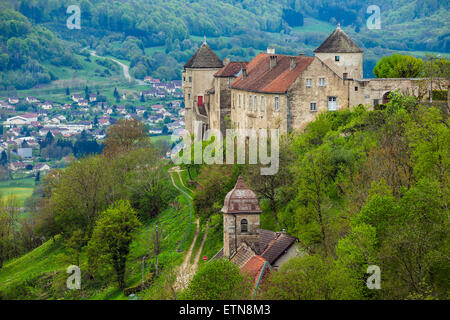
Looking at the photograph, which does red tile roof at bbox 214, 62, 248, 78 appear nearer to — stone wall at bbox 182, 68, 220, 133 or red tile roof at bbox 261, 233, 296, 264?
stone wall at bbox 182, 68, 220, 133

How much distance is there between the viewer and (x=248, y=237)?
54062 mm

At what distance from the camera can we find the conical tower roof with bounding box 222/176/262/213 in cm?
5441

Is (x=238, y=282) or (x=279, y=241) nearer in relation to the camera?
(x=238, y=282)

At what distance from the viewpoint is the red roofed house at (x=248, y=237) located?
51.8m

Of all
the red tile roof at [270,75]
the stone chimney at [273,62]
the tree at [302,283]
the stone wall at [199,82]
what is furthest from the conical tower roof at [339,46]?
the tree at [302,283]

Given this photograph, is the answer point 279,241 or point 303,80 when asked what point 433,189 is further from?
point 303,80

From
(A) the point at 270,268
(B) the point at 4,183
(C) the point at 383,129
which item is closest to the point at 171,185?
(C) the point at 383,129

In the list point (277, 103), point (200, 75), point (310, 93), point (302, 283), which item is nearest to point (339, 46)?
point (310, 93)

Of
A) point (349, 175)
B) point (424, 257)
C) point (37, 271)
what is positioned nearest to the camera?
point (424, 257)

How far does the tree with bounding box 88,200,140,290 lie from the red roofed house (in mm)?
18699

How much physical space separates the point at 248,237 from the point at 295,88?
25970mm

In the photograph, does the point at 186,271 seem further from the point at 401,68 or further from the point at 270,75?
the point at 401,68

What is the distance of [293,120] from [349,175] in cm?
2002

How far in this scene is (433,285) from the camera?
4019 centimetres
